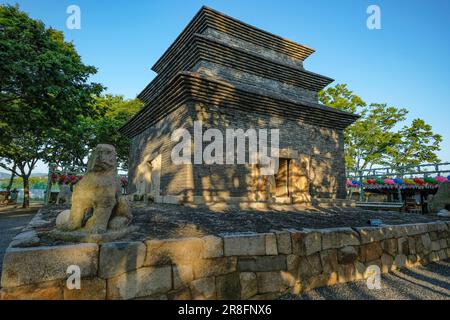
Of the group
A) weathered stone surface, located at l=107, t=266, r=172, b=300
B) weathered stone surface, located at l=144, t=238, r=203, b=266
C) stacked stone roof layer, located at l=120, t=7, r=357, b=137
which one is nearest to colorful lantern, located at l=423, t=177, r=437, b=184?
stacked stone roof layer, located at l=120, t=7, r=357, b=137

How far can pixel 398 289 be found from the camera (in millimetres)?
3811

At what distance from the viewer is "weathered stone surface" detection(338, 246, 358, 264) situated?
159 inches

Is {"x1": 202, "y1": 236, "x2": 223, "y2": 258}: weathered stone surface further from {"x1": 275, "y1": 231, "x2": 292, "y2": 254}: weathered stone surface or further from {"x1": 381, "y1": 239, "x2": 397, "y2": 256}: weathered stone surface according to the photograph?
{"x1": 381, "y1": 239, "x2": 397, "y2": 256}: weathered stone surface

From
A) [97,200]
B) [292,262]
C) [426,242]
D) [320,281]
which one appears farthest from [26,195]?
[426,242]

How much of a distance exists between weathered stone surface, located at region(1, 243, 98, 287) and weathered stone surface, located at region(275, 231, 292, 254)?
2418 mm

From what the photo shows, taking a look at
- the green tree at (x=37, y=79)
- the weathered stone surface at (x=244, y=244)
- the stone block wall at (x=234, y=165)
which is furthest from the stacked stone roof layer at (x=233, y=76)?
the weathered stone surface at (x=244, y=244)

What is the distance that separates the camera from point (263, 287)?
328 cm

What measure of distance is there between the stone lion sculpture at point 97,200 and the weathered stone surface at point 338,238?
3.16 m

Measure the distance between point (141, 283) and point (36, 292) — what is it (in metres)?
0.95

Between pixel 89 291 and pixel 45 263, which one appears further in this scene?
pixel 89 291

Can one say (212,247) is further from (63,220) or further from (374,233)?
(374,233)

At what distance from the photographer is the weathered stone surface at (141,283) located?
2492 mm

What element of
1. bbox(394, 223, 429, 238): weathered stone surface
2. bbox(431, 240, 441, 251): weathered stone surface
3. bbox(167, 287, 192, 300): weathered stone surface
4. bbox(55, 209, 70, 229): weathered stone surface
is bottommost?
bbox(431, 240, 441, 251): weathered stone surface

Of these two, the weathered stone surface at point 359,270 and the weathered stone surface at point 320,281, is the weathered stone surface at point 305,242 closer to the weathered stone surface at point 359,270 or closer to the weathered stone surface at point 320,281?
the weathered stone surface at point 320,281
